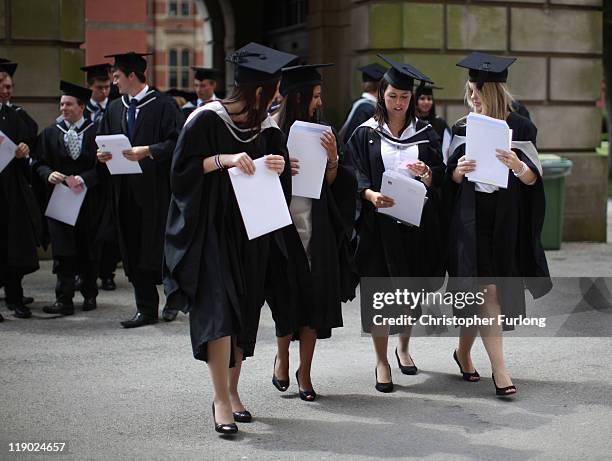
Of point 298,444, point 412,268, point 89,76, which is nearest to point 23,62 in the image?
point 89,76

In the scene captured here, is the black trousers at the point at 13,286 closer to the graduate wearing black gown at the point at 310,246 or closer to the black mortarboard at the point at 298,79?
the graduate wearing black gown at the point at 310,246

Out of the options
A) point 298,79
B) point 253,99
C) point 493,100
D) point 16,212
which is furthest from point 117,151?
point 493,100

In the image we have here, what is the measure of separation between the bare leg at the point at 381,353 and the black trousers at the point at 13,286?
12.6ft

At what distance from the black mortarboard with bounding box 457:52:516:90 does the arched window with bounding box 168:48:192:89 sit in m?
72.0

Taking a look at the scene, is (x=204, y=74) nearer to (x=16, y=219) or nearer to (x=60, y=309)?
(x=16, y=219)

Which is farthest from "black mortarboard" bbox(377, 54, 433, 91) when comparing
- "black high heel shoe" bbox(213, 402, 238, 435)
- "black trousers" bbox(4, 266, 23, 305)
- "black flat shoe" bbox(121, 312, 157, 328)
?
"black trousers" bbox(4, 266, 23, 305)

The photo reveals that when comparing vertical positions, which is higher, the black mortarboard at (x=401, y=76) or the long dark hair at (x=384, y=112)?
the black mortarboard at (x=401, y=76)

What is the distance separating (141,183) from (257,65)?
358 centimetres

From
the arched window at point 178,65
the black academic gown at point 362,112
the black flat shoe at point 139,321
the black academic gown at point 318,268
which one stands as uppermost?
the arched window at point 178,65

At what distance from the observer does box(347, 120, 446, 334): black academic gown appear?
272 inches

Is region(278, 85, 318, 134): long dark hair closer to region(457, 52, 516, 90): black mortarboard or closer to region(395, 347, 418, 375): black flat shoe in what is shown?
region(457, 52, 516, 90): black mortarboard

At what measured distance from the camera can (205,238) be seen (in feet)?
19.0

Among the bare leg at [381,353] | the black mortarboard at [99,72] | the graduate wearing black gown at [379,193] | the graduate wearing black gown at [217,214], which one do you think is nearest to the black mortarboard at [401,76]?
the graduate wearing black gown at [379,193]

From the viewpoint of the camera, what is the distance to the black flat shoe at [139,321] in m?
8.95
